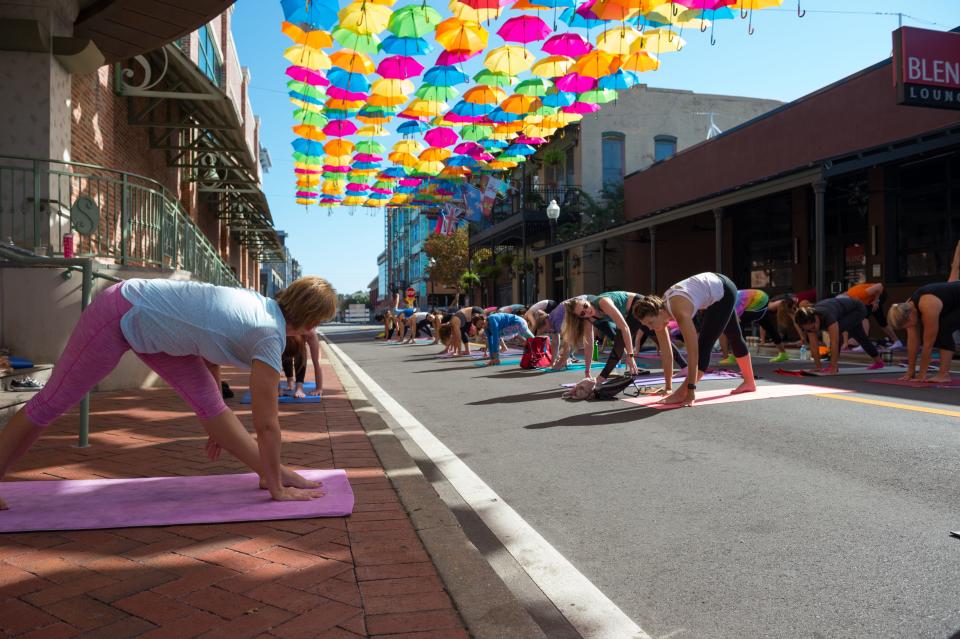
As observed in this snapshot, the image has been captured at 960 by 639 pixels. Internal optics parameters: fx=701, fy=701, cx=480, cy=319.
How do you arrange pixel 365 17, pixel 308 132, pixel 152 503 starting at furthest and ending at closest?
pixel 308 132 → pixel 365 17 → pixel 152 503

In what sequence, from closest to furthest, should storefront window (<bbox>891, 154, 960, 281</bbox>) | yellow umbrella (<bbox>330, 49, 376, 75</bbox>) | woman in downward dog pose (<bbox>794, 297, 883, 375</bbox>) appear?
woman in downward dog pose (<bbox>794, 297, 883, 375</bbox>), storefront window (<bbox>891, 154, 960, 281</bbox>), yellow umbrella (<bbox>330, 49, 376, 75</bbox>)

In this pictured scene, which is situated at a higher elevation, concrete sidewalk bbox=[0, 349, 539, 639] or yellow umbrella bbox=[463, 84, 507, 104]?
yellow umbrella bbox=[463, 84, 507, 104]

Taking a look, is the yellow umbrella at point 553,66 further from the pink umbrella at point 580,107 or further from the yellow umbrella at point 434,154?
the yellow umbrella at point 434,154

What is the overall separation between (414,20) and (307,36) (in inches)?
80.6

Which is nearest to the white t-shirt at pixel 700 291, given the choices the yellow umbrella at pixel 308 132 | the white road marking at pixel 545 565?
the white road marking at pixel 545 565

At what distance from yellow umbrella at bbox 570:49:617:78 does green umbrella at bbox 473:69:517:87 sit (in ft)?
8.27

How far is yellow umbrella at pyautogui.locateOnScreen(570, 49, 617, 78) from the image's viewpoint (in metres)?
14.2

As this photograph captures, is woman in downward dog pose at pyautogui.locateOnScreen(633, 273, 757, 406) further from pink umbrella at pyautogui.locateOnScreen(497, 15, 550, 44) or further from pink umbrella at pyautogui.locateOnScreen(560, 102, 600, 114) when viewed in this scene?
pink umbrella at pyautogui.locateOnScreen(560, 102, 600, 114)

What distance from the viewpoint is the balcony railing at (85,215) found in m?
8.45

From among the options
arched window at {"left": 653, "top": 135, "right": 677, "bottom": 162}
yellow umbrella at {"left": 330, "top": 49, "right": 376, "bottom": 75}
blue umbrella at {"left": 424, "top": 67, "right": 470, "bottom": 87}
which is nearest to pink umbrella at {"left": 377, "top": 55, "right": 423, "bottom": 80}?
yellow umbrella at {"left": 330, "top": 49, "right": 376, "bottom": 75}

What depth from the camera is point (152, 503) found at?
12.1ft

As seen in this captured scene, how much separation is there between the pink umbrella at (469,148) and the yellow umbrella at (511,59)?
663 cm

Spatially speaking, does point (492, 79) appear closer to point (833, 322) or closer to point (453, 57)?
point (453, 57)

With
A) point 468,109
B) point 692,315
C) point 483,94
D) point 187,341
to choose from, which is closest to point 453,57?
point 483,94
